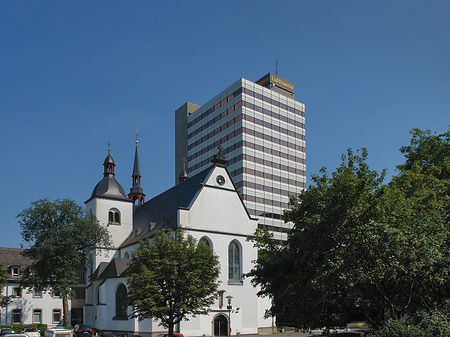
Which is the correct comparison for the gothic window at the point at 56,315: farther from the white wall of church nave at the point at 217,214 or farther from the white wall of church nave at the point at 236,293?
the white wall of church nave at the point at 217,214

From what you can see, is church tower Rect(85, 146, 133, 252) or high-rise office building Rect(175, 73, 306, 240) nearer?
church tower Rect(85, 146, 133, 252)

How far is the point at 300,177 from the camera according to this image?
336 feet

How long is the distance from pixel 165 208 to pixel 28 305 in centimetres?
2038

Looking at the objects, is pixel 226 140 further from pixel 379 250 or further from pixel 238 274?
pixel 379 250

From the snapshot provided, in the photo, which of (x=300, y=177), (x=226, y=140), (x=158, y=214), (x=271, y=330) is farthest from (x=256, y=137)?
(x=271, y=330)

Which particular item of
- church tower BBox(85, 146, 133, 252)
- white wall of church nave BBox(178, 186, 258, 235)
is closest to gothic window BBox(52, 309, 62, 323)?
church tower BBox(85, 146, 133, 252)

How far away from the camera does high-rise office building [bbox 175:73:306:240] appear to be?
305 feet

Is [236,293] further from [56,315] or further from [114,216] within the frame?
[56,315]

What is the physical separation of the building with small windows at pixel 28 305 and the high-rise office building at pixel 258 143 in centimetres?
4243

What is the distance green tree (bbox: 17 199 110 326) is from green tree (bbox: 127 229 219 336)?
1598cm

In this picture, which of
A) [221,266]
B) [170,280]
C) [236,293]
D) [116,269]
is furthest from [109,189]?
[170,280]

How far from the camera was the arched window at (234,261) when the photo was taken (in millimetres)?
47062

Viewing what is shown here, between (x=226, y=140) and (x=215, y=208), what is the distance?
50551 mm

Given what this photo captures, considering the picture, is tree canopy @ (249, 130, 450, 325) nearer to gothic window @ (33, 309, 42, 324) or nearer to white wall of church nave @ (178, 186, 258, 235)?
white wall of church nave @ (178, 186, 258, 235)
